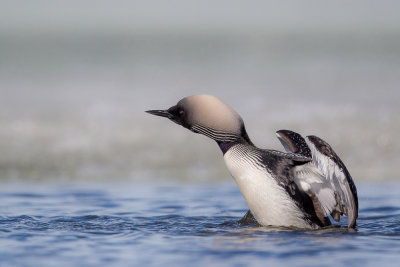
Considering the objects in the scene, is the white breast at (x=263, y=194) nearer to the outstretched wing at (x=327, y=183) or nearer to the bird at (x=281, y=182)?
the bird at (x=281, y=182)

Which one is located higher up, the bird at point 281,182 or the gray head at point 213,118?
the gray head at point 213,118

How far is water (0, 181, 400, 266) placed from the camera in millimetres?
4852

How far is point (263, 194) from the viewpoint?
5816 millimetres

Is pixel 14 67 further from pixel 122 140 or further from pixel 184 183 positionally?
pixel 184 183

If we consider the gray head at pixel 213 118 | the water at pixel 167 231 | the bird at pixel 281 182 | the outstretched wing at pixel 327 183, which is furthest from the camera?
the gray head at pixel 213 118

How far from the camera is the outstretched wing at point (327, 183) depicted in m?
5.60

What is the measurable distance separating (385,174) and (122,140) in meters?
2.98

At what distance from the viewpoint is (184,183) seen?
834 cm

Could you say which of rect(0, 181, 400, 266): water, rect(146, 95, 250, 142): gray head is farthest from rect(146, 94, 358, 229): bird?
rect(0, 181, 400, 266): water

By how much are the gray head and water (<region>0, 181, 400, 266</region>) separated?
67 cm

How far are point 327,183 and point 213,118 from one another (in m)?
0.92

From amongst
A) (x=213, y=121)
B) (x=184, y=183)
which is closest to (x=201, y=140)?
(x=184, y=183)

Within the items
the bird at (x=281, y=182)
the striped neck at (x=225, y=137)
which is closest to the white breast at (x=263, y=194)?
the bird at (x=281, y=182)

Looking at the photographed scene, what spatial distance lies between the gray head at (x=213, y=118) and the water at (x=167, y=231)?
0.67m
